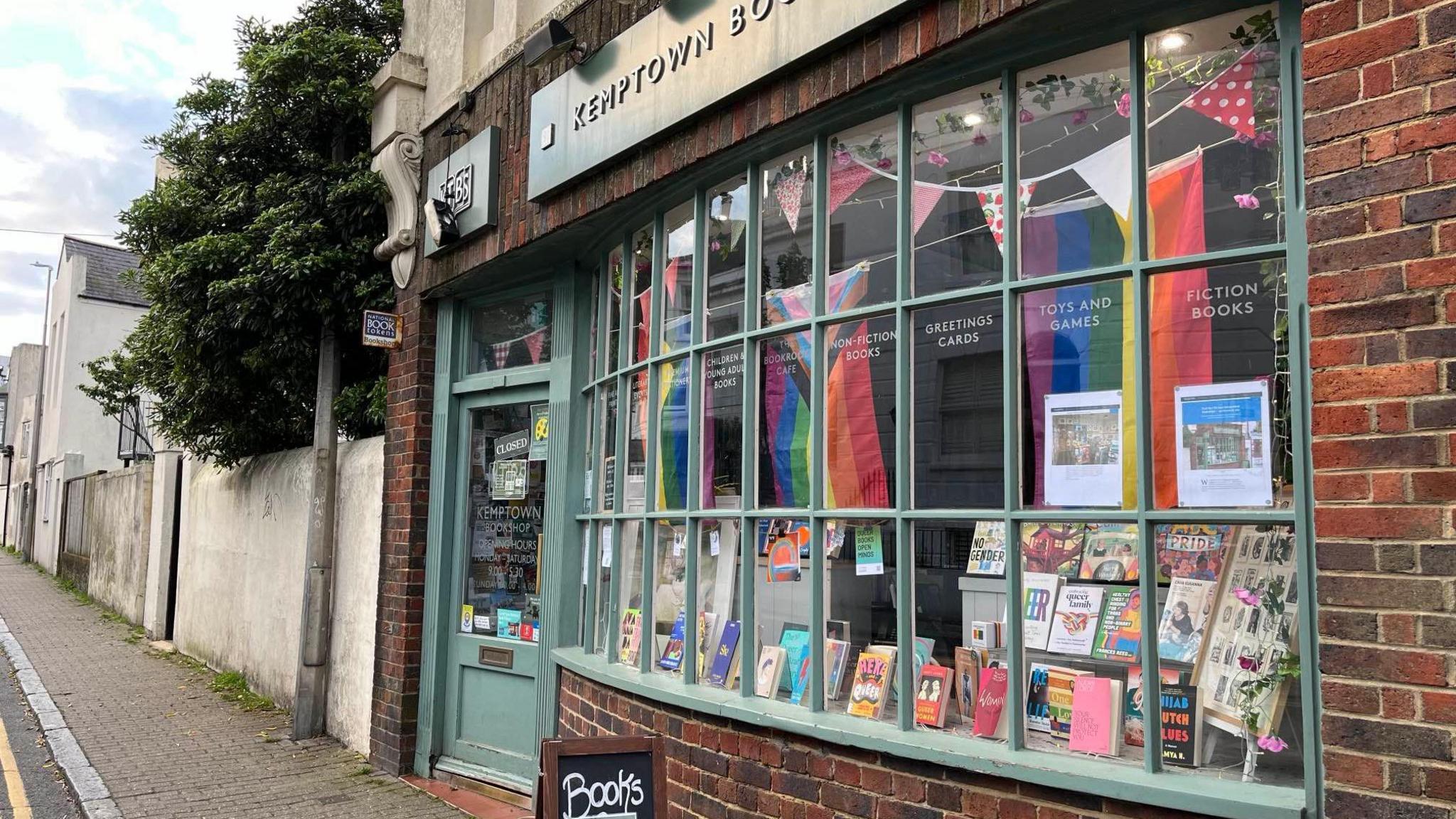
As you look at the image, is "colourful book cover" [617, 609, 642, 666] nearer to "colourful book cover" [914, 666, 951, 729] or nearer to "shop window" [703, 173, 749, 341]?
"shop window" [703, 173, 749, 341]

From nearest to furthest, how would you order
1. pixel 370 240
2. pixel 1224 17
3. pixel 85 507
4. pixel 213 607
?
pixel 1224 17
pixel 370 240
pixel 213 607
pixel 85 507

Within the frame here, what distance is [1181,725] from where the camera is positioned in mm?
2906

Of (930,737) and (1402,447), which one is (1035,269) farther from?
(930,737)

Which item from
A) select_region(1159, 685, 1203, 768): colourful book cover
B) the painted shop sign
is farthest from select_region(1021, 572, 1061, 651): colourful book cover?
the painted shop sign

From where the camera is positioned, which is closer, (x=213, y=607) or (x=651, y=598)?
(x=651, y=598)

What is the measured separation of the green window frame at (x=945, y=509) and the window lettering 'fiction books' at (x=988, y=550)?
0.04m

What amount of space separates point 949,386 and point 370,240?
628cm

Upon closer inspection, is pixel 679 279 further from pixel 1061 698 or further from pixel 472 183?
pixel 1061 698

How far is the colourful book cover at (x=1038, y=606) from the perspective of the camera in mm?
3221

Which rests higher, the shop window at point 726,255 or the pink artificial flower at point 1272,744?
the shop window at point 726,255

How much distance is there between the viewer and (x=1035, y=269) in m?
3.34

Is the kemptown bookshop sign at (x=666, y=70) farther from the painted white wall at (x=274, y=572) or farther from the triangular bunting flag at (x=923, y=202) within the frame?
the painted white wall at (x=274, y=572)

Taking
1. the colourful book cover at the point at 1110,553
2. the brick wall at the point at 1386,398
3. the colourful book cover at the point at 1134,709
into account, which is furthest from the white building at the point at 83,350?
the brick wall at the point at 1386,398

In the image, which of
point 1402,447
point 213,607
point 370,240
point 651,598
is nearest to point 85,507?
point 213,607
